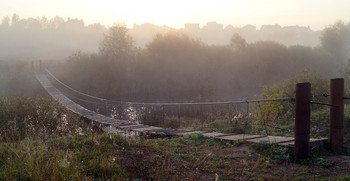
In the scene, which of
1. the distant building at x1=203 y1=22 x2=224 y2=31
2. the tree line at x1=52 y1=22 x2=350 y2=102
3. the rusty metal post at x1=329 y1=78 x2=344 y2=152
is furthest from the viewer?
the distant building at x1=203 y1=22 x2=224 y2=31

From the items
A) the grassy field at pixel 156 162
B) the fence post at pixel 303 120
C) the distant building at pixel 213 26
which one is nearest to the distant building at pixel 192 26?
the distant building at pixel 213 26

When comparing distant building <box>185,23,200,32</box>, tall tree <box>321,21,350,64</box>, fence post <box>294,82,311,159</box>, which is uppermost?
distant building <box>185,23,200,32</box>

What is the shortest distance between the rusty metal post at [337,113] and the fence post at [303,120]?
695 mm

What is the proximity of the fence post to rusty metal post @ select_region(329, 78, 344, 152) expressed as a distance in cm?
70

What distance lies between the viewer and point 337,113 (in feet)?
15.6

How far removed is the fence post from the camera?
440cm

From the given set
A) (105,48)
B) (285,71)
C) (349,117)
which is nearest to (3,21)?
(105,48)

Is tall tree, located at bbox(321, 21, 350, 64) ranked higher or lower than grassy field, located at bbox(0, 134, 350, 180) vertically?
higher

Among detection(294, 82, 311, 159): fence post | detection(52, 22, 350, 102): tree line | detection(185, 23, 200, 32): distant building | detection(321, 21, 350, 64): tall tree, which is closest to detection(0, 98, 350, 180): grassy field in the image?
detection(294, 82, 311, 159): fence post

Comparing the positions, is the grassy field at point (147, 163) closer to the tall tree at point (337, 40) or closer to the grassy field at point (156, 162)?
the grassy field at point (156, 162)

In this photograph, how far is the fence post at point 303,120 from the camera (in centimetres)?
440

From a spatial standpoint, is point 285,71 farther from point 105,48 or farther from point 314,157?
point 314,157

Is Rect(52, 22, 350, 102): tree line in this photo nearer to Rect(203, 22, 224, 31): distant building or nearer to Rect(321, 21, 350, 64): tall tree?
Rect(321, 21, 350, 64): tall tree

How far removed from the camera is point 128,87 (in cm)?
3112
